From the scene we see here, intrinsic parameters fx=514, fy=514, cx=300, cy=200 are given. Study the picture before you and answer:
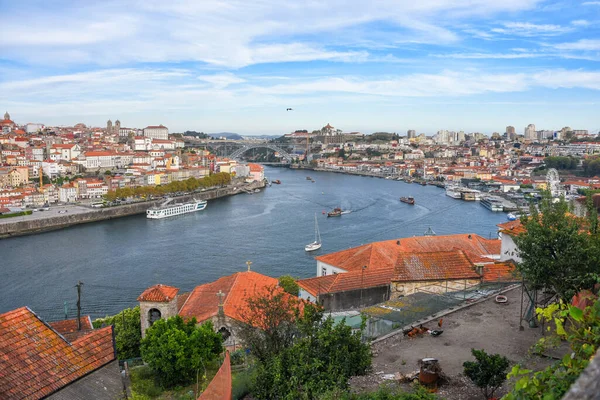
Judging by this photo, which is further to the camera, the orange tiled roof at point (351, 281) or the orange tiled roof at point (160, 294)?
the orange tiled roof at point (351, 281)

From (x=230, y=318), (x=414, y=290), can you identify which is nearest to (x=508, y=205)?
(x=414, y=290)

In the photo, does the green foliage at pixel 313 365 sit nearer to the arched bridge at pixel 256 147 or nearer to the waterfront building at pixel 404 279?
the waterfront building at pixel 404 279

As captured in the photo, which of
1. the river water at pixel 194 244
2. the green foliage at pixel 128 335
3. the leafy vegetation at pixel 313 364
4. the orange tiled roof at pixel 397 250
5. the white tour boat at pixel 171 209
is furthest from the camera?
the white tour boat at pixel 171 209

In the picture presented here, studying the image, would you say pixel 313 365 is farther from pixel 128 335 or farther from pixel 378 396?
pixel 128 335

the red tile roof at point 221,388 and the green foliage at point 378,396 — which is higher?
the green foliage at point 378,396

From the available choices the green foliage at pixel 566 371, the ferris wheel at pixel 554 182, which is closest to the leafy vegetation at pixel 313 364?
the green foliage at pixel 566 371

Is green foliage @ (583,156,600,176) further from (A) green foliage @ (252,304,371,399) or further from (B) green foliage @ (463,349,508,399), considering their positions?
(A) green foliage @ (252,304,371,399)

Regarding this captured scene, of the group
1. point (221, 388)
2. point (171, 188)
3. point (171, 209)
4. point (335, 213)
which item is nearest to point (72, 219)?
point (171, 209)

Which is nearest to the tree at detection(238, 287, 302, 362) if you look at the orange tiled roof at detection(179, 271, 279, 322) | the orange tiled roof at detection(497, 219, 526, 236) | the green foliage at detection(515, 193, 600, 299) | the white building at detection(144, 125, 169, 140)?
the orange tiled roof at detection(179, 271, 279, 322)
